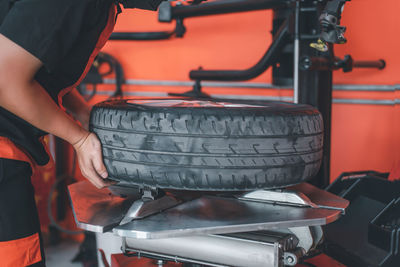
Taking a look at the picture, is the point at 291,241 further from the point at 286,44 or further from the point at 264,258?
the point at 286,44

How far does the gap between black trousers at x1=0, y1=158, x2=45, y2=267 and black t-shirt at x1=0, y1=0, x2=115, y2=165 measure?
0.21 feet

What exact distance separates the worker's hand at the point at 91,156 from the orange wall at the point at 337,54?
41.3 inches

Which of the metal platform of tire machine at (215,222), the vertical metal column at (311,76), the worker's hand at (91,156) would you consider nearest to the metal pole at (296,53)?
the vertical metal column at (311,76)

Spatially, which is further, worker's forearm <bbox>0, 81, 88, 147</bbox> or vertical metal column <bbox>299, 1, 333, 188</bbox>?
vertical metal column <bbox>299, 1, 333, 188</bbox>

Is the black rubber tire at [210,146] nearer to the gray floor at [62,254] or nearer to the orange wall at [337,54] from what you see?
the orange wall at [337,54]

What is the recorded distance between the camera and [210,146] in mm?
836

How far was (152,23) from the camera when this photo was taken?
101 inches

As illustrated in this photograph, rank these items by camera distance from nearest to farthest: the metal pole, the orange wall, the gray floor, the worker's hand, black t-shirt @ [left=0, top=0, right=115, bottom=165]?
black t-shirt @ [left=0, top=0, right=115, bottom=165] < the worker's hand < the metal pole < the orange wall < the gray floor

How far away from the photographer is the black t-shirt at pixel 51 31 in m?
0.79

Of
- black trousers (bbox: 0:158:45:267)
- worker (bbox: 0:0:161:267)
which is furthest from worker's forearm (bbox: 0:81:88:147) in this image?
black trousers (bbox: 0:158:45:267)

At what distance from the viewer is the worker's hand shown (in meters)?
0.93

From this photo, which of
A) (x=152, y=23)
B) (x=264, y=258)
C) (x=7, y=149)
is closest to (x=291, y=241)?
(x=264, y=258)

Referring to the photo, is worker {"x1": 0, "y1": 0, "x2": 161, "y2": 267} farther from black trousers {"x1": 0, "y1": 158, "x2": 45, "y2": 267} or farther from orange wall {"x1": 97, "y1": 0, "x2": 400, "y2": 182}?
orange wall {"x1": 97, "y1": 0, "x2": 400, "y2": 182}

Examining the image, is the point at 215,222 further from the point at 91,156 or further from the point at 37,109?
the point at 37,109
